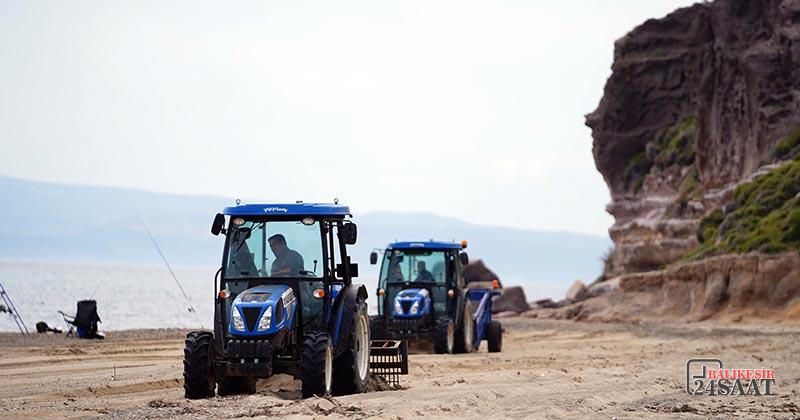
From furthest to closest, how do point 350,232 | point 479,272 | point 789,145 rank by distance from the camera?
1. point 479,272
2. point 789,145
3. point 350,232

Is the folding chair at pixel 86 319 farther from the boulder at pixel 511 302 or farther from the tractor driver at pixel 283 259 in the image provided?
the boulder at pixel 511 302

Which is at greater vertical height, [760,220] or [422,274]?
[760,220]

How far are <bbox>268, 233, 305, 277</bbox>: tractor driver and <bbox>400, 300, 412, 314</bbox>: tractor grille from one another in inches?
399

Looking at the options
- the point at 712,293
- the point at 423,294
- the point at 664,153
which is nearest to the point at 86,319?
the point at 423,294

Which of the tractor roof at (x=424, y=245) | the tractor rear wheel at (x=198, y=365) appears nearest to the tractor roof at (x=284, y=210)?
the tractor rear wheel at (x=198, y=365)

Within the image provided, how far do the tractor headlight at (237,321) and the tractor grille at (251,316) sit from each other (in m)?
0.07

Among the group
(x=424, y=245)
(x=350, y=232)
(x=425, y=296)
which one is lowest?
(x=425, y=296)

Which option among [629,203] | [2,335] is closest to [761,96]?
[629,203]

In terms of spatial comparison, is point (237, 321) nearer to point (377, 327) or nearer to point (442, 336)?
point (442, 336)

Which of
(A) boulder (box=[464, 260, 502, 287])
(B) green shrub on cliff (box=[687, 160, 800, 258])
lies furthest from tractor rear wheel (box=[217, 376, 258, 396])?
(A) boulder (box=[464, 260, 502, 287])

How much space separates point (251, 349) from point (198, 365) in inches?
27.4

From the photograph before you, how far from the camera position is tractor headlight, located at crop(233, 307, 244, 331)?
13812 millimetres

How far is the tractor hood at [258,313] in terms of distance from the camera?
1372 centimetres

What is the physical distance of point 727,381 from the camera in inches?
699
